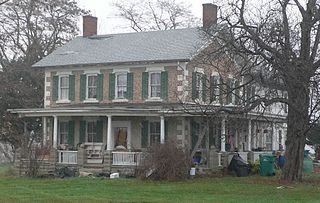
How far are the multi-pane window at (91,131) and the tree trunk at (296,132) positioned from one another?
476 inches

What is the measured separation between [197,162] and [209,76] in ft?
19.2

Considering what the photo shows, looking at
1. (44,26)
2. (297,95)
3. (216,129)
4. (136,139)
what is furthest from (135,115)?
(44,26)

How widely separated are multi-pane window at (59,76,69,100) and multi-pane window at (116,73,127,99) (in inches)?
140

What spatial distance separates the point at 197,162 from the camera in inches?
1264

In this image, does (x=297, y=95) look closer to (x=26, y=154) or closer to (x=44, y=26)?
(x=26, y=154)

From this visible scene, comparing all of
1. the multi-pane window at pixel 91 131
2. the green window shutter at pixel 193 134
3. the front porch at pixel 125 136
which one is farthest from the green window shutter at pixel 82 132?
the green window shutter at pixel 193 134

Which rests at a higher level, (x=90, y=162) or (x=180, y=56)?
(x=180, y=56)

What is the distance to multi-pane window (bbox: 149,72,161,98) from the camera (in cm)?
3431

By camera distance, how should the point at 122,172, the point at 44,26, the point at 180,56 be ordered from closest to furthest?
the point at 122,172 < the point at 180,56 < the point at 44,26

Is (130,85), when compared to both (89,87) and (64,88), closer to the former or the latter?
(89,87)

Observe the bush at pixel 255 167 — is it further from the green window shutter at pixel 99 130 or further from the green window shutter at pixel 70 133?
the green window shutter at pixel 70 133

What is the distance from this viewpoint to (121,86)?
35.5 metres

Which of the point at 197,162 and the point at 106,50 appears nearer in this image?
the point at 197,162

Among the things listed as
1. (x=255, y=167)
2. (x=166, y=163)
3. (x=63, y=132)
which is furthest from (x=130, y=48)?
(x=166, y=163)
